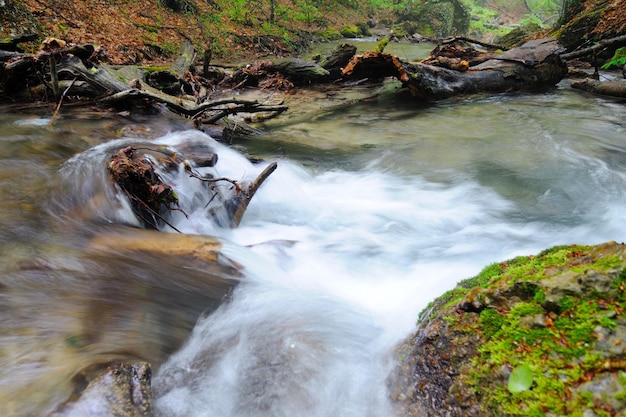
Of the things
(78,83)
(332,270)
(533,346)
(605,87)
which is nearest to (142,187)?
(332,270)

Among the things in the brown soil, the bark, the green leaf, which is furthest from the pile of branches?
the bark

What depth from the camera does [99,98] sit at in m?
6.63

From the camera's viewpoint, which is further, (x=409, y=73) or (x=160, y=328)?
(x=409, y=73)

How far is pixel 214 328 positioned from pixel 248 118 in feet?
22.0

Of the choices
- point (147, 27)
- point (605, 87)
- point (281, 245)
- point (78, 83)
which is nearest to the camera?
point (281, 245)

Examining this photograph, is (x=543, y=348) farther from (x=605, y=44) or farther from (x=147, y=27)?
(x=147, y=27)

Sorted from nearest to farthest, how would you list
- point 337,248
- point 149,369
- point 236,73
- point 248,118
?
point 149,369 < point 337,248 < point 248,118 < point 236,73

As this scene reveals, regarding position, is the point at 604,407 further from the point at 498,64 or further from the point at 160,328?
the point at 498,64

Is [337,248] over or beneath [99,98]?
beneath

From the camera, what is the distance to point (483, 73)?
10031 millimetres

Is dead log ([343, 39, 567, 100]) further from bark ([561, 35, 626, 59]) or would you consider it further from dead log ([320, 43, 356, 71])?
dead log ([320, 43, 356, 71])

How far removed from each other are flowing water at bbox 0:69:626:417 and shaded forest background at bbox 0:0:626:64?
500cm

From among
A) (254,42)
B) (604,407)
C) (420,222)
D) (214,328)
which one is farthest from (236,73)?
(604,407)

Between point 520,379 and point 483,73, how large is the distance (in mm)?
10172
